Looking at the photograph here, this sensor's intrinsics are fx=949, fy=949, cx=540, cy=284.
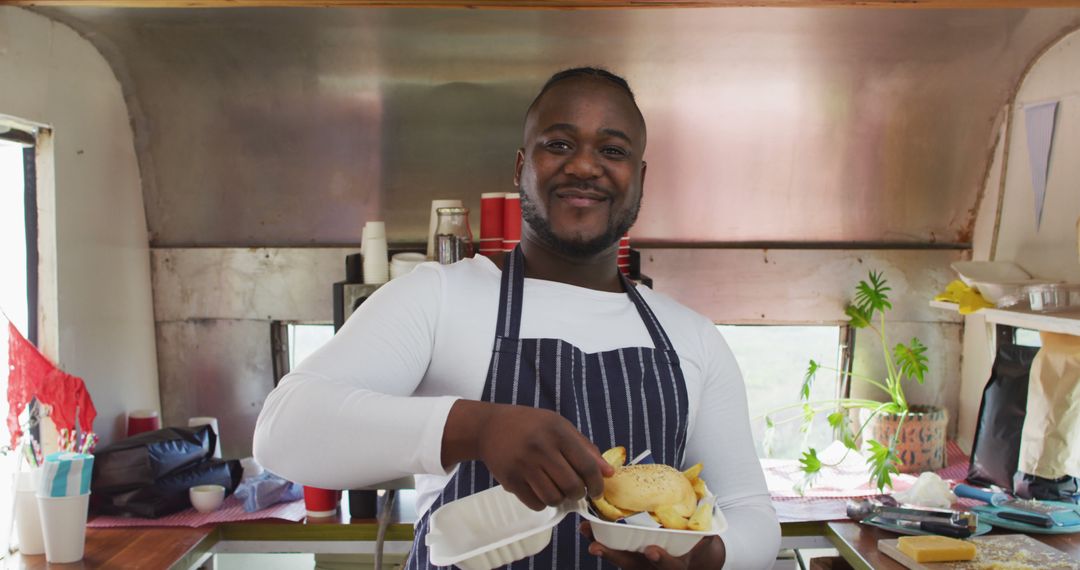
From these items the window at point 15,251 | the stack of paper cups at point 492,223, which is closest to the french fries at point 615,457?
the stack of paper cups at point 492,223

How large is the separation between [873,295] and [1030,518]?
3.00ft

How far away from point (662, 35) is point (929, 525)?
1567 mm

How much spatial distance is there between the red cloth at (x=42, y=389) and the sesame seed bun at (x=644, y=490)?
1.83m

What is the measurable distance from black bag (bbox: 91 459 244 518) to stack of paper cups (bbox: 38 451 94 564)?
0.98 ft

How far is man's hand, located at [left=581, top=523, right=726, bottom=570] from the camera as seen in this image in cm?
115

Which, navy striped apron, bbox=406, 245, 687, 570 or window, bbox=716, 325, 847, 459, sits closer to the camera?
navy striped apron, bbox=406, 245, 687, 570

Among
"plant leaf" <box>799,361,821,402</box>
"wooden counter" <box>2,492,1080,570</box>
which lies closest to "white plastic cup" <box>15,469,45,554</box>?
"wooden counter" <box>2,492,1080,570</box>

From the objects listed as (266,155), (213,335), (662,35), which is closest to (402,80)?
(266,155)

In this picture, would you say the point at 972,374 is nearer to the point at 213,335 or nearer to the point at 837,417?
the point at 837,417

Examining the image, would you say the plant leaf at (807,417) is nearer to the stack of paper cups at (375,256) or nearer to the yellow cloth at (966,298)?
the yellow cloth at (966,298)

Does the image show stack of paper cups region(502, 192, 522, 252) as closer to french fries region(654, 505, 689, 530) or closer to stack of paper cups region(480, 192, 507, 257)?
stack of paper cups region(480, 192, 507, 257)

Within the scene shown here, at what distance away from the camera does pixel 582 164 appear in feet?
4.79

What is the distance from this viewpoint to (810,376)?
3.19 meters

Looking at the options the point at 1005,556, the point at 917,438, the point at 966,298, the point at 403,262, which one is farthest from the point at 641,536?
the point at 917,438
